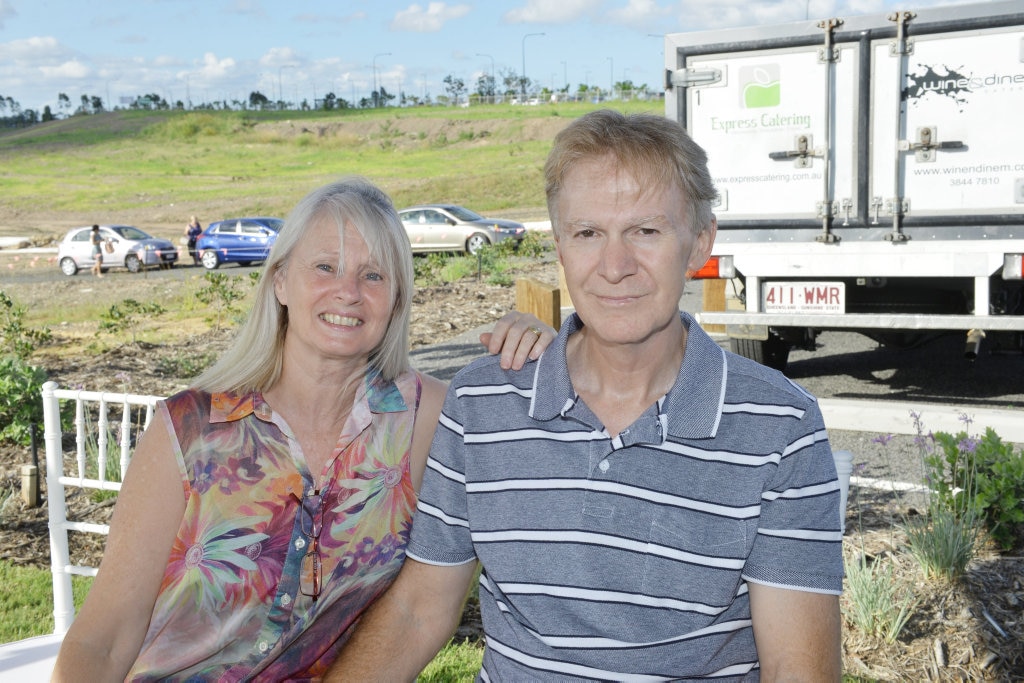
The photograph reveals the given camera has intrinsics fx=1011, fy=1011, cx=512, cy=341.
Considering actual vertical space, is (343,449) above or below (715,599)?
above

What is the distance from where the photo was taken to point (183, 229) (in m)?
43.6

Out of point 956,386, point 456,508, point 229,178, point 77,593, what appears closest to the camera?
point 456,508

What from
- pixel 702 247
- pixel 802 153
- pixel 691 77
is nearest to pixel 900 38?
pixel 802 153

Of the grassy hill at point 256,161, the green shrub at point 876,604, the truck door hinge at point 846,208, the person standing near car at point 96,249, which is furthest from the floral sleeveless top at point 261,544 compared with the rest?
the grassy hill at point 256,161

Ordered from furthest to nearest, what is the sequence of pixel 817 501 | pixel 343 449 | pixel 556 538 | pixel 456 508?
1. pixel 343 449
2. pixel 456 508
3. pixel 556 538
4. pixel 817 501

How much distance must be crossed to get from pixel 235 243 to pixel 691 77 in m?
22.5

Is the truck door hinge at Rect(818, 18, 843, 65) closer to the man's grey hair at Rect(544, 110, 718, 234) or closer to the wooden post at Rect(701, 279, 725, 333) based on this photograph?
the wooden post at Rect(701, 279, 725, 333)

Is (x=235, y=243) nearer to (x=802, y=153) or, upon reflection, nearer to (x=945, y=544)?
(x=802, y=153)

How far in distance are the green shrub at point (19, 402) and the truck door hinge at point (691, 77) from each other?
16.4 feet

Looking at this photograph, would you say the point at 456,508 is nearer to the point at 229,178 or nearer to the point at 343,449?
the point at 343,449

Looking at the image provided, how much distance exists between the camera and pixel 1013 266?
6.89 m

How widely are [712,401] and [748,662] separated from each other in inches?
21.1

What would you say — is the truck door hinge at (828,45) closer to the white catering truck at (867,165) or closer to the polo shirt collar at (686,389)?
the white catering truck at (867,165)

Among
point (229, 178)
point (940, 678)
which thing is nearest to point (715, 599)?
point (940, 678)
